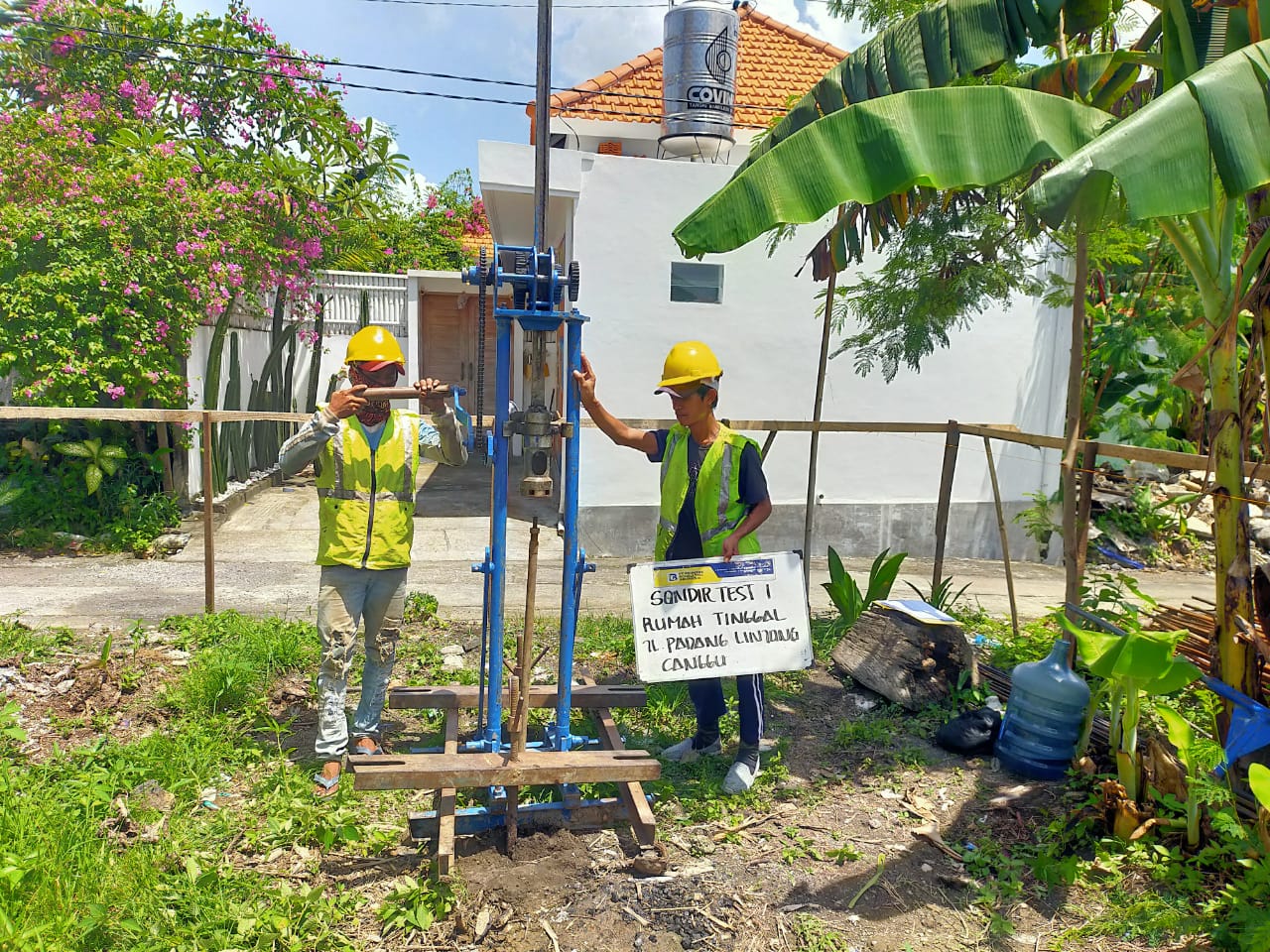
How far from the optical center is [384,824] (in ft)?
12.0

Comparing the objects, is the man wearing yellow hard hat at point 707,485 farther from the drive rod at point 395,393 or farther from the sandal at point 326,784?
the sandal at point 326,784

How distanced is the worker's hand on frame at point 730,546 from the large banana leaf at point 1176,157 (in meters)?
1.90

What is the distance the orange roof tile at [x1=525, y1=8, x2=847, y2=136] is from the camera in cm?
1098

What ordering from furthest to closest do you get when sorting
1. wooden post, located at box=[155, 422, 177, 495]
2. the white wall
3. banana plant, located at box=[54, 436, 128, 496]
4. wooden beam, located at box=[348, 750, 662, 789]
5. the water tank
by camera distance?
1. the water tank
2. wooden post, located at box=[155, 422, 177, 495]
3. the white wall
4. banana plant, located at box=[54, 436, 128, 496]
5. wooden beam, located at box=[348, 750, 662, 789]

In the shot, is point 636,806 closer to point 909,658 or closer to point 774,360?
point 909,658

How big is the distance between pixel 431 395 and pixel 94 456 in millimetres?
6279

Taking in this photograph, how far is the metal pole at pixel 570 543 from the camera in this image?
11.3 feet

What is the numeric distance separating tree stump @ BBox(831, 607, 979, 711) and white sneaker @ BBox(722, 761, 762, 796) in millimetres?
1390

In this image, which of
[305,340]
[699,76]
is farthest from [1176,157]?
[305,340]

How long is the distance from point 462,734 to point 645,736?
1.00 m

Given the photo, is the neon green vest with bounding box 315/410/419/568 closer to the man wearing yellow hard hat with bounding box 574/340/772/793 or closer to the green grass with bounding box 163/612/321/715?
the man wearing yellow hard hat with bounding box 574/340/772/793

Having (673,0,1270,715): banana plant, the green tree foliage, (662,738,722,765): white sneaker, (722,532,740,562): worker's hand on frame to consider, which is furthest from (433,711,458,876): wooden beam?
the green tree foliage

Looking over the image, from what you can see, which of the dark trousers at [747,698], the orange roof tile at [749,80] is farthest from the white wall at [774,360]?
the dark trousers at [747,698]

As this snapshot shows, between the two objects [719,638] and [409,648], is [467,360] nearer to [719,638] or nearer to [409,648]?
[409,648]
